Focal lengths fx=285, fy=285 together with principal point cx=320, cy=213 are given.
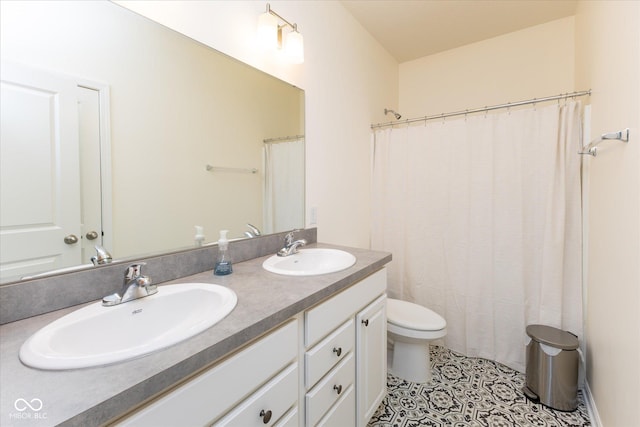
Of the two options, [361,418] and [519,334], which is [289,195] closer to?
[361,418]

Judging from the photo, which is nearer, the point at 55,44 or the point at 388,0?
the point at 55,44

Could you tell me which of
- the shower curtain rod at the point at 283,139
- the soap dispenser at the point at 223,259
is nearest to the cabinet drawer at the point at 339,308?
the soap dispenser at the point at 223,259

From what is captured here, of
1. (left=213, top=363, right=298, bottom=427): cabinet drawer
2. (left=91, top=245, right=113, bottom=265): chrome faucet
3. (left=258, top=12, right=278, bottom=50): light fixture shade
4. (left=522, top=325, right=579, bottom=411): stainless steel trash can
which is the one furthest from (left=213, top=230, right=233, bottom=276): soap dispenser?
(left=522, top=325, right=579, bottom=411): stainless steel trash can

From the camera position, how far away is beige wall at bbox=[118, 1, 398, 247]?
1.28 m

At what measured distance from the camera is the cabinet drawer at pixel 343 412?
1097mm

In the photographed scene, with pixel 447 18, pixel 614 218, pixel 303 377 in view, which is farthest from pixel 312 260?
pixel 447 18

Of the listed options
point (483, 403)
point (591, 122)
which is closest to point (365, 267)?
point (483, 403)

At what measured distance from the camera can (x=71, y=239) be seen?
2.93ft

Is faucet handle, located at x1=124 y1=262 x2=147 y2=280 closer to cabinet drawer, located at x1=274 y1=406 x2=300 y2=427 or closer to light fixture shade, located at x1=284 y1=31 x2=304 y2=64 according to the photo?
cabinet drawer, located at x1=274 y1=406 x2=300 y2=427

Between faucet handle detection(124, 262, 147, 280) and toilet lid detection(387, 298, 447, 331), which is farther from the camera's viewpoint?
toilet lid detection(387, 298, 447, 331)

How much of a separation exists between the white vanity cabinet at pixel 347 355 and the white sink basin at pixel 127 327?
0.34 metres

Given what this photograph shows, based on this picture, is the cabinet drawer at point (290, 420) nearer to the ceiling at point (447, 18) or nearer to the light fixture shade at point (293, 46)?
the light fixture shade at point (293, 46)

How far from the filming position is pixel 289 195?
1.72 m

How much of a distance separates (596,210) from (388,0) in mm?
1851
